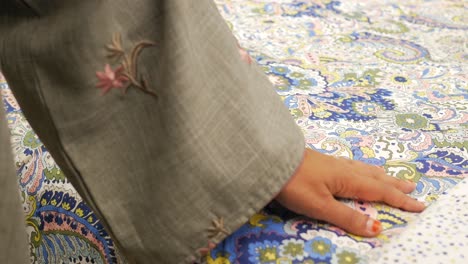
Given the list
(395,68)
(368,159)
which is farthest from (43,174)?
(395,68)

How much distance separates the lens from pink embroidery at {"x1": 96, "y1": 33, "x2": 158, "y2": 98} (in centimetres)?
48

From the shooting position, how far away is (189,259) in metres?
0.50

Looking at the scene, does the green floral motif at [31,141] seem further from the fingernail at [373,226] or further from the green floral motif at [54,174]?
the fingernail at [373,226]

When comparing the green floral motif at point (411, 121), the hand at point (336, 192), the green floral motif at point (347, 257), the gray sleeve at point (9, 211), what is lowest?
the green floral motif at point (411, 121)

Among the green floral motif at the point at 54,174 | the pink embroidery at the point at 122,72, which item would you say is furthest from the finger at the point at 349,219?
the green floral motif at the point at 54,174

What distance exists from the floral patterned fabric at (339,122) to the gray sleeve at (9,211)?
0.20 m

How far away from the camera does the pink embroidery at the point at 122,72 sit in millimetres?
485

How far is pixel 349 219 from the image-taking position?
0.57 meters

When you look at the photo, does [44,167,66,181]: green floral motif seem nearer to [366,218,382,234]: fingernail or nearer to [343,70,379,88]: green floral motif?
[366,218,382,234]: fingernail

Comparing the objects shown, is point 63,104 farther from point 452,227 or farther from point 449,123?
point 449,123

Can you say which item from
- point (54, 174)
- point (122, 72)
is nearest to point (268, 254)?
point (122, 72)

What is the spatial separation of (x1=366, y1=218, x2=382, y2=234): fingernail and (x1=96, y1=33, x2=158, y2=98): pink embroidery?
27 centimetres

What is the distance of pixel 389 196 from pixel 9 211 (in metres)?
0.42

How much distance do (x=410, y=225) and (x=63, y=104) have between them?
0.40 metres
